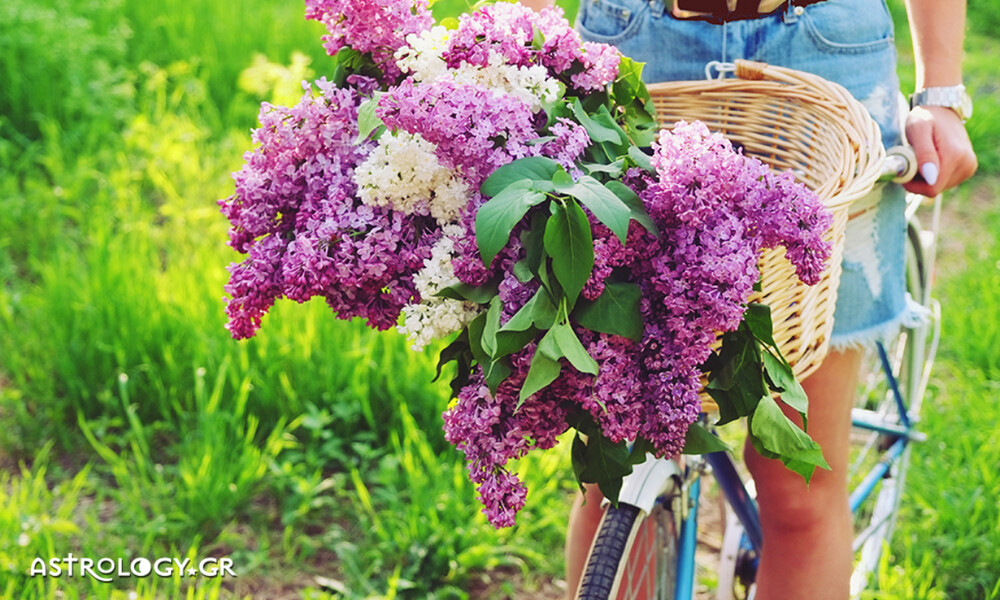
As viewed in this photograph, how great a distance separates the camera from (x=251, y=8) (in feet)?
14.8

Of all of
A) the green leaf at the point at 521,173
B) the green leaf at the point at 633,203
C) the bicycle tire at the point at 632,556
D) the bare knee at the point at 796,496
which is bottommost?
the bicycle tire at the point at 632,556

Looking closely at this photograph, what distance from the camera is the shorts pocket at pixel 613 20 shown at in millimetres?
1498

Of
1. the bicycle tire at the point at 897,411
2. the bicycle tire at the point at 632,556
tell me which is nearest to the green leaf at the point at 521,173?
the bicycle tire at the point at 632,556

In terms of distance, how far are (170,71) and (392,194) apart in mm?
3179

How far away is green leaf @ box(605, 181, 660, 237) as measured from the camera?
923 millimetres

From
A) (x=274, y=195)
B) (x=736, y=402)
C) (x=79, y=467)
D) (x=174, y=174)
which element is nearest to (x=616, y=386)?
(x=736, y=402)

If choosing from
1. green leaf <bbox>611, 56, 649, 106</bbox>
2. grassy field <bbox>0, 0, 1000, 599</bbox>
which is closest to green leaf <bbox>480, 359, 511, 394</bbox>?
green leaf <bbox>611, 56, 649, 106</bbox>

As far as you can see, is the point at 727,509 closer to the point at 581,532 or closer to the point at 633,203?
the point at 581,532

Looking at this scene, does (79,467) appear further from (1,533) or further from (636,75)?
(636,75)

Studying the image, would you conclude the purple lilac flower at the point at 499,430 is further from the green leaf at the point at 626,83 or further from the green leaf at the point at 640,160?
the green leaf at the point at 626,83

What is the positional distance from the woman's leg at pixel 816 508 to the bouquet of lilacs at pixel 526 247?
467 millimetres

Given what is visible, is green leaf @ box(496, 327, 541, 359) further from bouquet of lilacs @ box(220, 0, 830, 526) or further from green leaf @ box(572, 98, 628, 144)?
green leaf @ box(572, 98, 628, 144)

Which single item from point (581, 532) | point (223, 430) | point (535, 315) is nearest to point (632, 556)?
point (581, 532)

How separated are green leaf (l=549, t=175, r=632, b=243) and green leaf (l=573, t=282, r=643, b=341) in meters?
0.07
